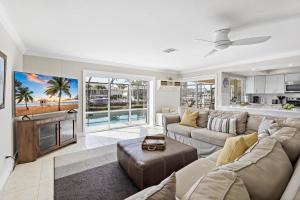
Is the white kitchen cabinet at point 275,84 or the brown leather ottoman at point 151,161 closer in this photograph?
the brown leather ottoman at point 151,161

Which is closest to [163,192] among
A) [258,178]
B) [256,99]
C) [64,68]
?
[258,178]

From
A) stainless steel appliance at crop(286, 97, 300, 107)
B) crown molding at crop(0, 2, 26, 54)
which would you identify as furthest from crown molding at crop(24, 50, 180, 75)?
stainless steel appliance at crop(286, 97, 300, 107)

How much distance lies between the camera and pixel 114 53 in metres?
4.07

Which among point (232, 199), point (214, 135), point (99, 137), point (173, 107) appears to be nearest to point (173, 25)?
point (214, 135)

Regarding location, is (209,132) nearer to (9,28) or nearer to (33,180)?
(33,180)

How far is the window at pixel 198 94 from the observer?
645cm

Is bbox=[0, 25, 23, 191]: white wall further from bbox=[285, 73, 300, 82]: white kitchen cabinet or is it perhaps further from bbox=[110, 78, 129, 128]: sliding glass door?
bbox=[285, 73, 300, 82]: white kitchen cabinet

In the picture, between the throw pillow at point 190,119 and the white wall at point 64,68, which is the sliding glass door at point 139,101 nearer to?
the white wall at point 64,68

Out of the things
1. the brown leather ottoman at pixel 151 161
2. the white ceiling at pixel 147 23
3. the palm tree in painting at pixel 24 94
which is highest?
the white ceiling at pixel 147 23

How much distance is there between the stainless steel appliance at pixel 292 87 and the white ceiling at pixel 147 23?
7.04 feet

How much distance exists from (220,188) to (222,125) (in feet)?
9.44

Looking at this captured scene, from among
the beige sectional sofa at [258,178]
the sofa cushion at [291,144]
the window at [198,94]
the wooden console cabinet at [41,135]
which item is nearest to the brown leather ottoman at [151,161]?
the beige sectional sofa at [258,178]

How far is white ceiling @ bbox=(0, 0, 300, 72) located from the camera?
1.92 meters

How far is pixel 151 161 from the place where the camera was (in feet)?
6.56
